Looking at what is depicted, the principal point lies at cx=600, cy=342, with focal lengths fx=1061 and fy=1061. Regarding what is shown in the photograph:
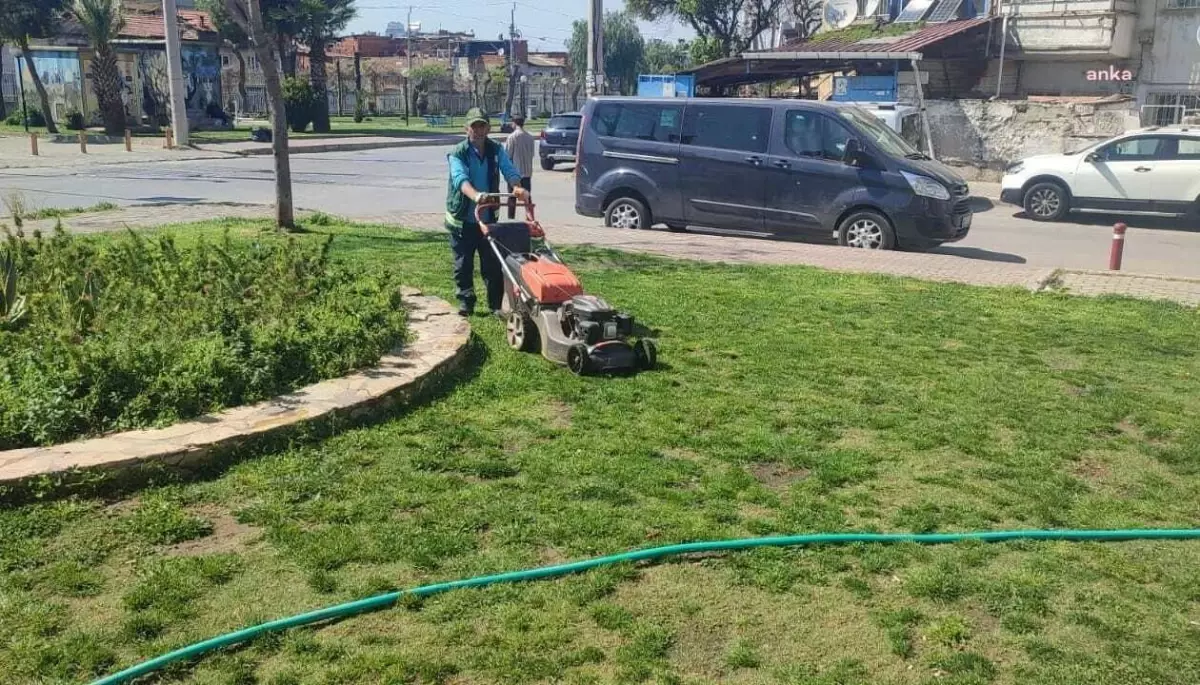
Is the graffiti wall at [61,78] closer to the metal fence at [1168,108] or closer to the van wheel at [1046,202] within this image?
Result: the van wheel at [1046,202]

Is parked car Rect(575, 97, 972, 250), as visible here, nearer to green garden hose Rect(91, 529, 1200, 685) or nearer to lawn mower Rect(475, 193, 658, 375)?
lawn mower Rect(475, 193, 658, 375)

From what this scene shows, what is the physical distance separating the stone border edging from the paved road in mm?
8986

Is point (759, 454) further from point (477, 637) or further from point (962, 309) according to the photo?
point (962, 309)

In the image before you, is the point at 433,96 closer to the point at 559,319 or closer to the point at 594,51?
the point at 594,51

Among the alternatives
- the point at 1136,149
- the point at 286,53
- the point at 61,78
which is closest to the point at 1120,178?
the point at 1136,149

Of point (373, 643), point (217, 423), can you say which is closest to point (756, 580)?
point (373, 643)

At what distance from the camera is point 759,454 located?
5.29 m

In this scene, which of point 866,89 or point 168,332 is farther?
point 866,89

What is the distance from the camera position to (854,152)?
1284cm

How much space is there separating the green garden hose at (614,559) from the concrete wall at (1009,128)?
21624 millimetres

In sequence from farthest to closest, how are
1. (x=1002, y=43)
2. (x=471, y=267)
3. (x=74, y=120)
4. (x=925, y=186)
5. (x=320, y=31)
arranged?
(x=320, y=31) → (x=74, y=120) → (x=1002, y=43) → (x=925, y=186) → (x=471, y=267)

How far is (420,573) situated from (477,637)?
0.51 m

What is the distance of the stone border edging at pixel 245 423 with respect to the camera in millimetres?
4465

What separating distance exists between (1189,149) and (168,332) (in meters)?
17.2
